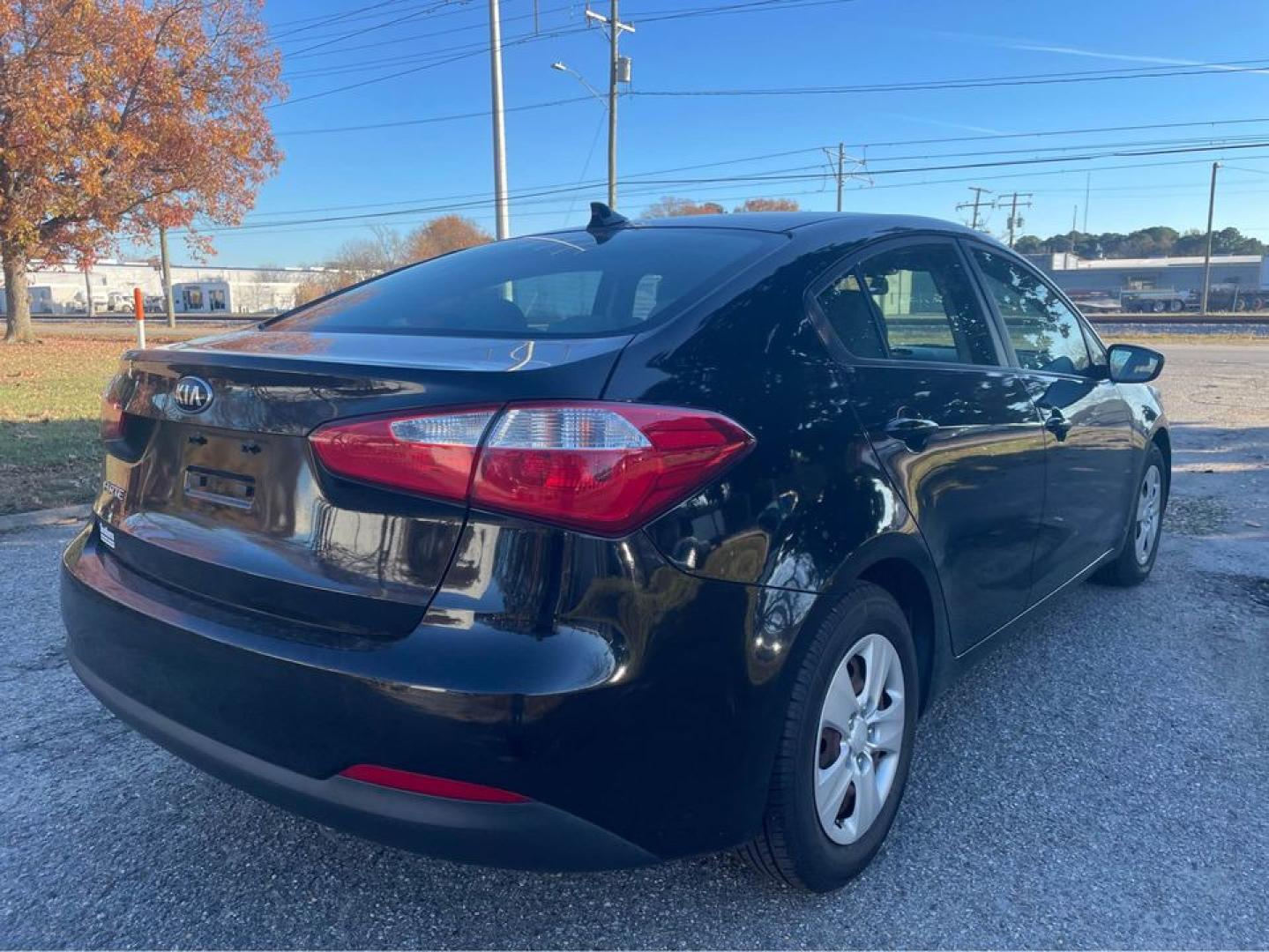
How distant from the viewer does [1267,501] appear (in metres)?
6.70

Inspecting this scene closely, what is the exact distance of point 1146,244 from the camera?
101 metres

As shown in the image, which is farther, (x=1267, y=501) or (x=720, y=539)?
(x=1267, y=501)

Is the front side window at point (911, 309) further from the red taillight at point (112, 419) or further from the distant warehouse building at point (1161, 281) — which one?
the distant warehouse building at point (1161, 281)

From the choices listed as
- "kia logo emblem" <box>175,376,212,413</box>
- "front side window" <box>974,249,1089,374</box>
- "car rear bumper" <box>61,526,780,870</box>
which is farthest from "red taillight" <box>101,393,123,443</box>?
"front side window" <box>974,249,1089,374</box>

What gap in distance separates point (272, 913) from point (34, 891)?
23.5 inches

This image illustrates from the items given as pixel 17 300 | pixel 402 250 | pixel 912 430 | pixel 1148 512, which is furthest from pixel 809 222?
pixel 402 250

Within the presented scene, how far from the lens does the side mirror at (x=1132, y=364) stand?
3963 mm

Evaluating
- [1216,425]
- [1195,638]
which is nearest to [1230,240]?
[1216,425]

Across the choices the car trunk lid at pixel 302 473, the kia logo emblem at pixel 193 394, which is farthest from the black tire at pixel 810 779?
the kia logo emblem at pixel 193 394

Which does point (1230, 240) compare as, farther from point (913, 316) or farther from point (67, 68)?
point (913, 316)

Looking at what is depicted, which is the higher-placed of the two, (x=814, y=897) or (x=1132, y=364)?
(x=1132, y=364)

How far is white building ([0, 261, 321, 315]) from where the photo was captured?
79375 millimetres

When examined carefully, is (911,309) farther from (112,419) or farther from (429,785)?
(112,419)

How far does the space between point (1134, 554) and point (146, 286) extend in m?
110
